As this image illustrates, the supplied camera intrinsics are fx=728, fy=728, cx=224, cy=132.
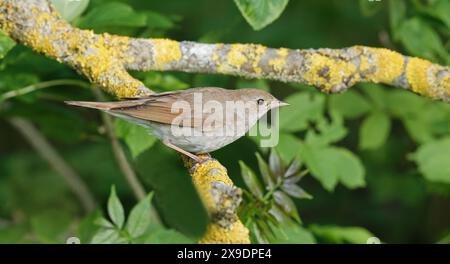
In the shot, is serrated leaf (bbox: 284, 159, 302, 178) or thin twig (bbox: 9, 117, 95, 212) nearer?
serrated leaf (bbox: 284, 159, 302, 178)

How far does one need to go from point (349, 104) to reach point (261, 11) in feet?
6.13

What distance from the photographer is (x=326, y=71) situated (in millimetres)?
3271

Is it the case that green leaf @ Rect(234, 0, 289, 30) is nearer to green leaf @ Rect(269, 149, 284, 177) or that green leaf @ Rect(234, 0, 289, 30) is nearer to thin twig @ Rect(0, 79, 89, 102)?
green leaf @ Rect(269, 149, 284, 177)

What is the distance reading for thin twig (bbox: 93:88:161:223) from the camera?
161 inches

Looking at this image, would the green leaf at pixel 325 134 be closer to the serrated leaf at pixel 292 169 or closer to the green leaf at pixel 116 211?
the serrated leaf at pixel 292 169

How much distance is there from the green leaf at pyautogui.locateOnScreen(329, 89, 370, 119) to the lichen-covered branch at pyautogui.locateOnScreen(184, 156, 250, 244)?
7.96 ft

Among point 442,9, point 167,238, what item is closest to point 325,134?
point 442,9

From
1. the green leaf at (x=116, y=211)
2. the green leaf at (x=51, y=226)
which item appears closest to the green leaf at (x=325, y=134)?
the green leaf at (x=116, y=211)

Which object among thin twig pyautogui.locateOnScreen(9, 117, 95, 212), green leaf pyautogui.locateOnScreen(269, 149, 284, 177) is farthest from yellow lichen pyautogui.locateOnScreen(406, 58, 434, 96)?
thin twig pyautogui.locateOnScreen(9, 117, 95, 212)

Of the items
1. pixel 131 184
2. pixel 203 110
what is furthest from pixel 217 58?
pixel 131 184

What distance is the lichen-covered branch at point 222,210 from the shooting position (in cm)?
241

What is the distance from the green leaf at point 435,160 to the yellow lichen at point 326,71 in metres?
1.32
